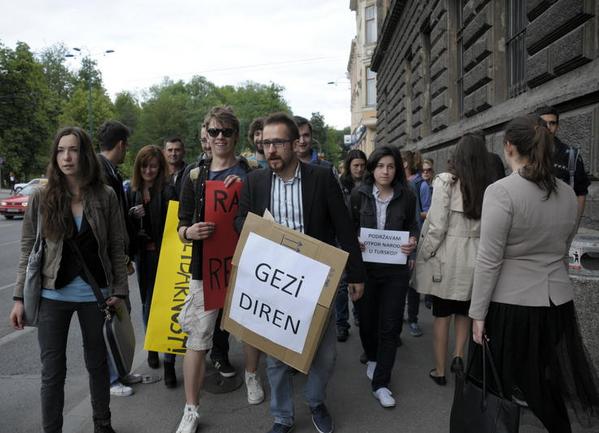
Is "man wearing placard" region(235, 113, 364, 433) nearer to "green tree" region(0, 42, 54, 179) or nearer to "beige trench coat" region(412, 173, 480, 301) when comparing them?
"beige trench coat" region(412, 173, 480, 301)

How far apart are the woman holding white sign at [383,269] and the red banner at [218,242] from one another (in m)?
1.12

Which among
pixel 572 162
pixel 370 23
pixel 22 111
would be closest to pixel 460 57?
pixel 572 162

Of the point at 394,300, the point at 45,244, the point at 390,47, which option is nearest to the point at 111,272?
the point at 45,244

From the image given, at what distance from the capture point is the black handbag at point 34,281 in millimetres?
2746

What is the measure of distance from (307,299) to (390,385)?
1.61 m

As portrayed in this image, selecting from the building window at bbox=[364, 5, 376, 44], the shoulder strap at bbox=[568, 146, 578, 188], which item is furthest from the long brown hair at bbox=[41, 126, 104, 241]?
the building window at bbox=[364, 5, 376, 44]

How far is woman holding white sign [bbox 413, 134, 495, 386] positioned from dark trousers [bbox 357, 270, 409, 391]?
0.24m

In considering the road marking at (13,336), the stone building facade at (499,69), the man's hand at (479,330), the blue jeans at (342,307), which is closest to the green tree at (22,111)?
the stone building facade at (499,69)

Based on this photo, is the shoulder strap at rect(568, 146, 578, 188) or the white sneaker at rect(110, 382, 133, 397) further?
the shoulder strap at rect(568, 146, 578, 188)

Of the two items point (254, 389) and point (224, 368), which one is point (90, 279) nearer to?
point (254, 389)

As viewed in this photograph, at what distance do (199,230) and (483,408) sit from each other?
6.13 ft

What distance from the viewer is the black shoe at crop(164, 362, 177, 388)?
3.81m

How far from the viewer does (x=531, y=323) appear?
2486 millimetres

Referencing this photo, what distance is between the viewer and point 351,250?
2.94 metres
